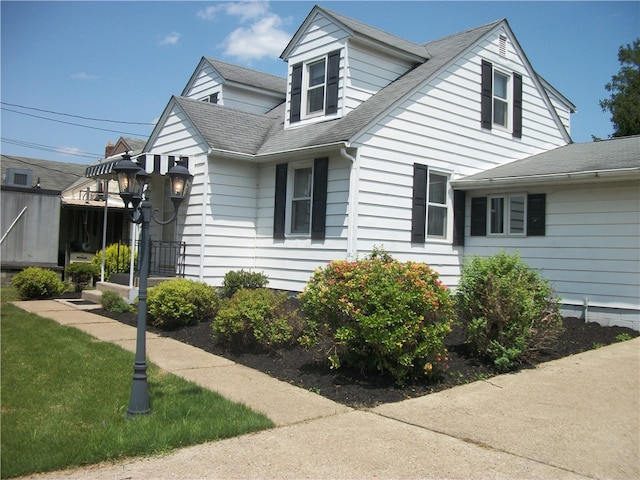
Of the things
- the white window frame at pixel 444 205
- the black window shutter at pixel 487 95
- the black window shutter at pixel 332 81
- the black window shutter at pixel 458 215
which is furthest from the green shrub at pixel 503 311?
the black window shutter at pixel 487 95

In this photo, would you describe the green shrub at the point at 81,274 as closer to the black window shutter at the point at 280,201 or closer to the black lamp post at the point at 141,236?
the black window shutter at the point at 280,201

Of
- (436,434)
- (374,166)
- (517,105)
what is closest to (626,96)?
(517,105)

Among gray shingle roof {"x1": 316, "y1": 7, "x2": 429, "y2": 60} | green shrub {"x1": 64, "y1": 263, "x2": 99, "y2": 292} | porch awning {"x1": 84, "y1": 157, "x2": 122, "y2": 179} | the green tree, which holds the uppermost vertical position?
the green tree

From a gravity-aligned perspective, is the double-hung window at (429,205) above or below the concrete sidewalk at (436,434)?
above

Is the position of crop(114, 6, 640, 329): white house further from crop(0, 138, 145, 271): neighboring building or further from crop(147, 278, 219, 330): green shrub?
crop(0, 138, 145, 271): neighboring building

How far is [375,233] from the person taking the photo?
435 inches

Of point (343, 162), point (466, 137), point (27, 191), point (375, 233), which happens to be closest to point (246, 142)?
point (343, 162)

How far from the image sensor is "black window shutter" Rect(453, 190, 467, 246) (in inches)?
500

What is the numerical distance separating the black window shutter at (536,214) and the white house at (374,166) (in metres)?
0.02

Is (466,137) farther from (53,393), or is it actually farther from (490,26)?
(53,393)

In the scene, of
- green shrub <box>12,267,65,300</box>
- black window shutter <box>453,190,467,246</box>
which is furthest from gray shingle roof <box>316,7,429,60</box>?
green shrub <box>12,267,65,300</box>

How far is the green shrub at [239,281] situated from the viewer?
11.5 metres

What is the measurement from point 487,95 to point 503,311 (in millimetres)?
7504

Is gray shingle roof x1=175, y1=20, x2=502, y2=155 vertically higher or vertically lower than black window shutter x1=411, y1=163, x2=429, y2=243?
higher
